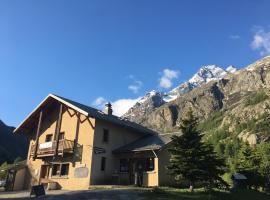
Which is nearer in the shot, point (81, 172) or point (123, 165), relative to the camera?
point (81, 172)

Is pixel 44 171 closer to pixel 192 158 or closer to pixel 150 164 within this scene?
pixel 150 164

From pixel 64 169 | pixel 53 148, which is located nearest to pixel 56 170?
pixel 64 169

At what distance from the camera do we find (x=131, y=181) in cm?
2992

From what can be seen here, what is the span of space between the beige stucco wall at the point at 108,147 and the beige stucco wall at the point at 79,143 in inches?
23.0

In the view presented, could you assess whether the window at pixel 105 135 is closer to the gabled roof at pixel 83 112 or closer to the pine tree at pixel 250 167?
the gabled roof at pixel 83 112

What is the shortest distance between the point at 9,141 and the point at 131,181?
145 metres

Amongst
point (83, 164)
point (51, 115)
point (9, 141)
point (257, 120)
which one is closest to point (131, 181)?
point (83, 164)

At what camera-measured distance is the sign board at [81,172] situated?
97.4 feet

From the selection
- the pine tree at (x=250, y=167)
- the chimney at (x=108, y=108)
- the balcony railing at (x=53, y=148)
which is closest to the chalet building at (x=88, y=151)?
the balcony railing at (x=53, y=148)

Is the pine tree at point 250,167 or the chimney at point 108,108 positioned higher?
the chimney at point 108,108

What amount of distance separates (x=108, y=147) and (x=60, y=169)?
5.50m

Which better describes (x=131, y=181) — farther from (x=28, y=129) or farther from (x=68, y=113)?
(x=28, y=129)

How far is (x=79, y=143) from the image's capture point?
31.8 meters

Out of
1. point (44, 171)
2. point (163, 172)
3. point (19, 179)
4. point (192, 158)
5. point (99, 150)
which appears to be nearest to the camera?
point (192, 158)
